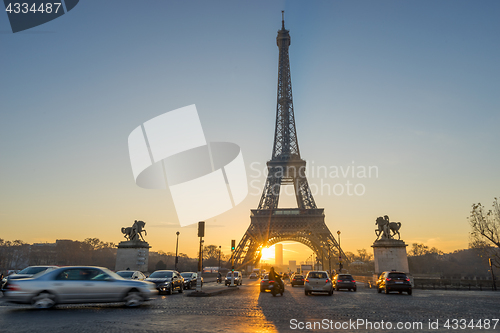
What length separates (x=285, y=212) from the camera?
2798 inches

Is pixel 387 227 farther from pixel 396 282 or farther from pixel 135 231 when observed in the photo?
pixel 135 231

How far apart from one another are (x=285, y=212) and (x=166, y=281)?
167 feet

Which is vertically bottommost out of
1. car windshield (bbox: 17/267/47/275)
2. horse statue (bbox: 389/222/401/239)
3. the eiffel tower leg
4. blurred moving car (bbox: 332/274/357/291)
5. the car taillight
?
blurred moving car (bbox: 332/274/357/291)

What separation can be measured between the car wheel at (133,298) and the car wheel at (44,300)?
2.33 metres

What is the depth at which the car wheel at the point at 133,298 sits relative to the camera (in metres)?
12.9

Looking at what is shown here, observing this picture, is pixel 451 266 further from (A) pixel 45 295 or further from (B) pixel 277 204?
(A) pixel 45 295

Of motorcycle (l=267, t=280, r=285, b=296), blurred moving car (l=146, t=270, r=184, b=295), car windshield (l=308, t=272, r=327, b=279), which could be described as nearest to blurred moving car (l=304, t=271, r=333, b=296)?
car windshield (l=308, t=272, r=327, b=279)

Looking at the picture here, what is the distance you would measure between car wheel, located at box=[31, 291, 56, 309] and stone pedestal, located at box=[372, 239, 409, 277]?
90.0ft

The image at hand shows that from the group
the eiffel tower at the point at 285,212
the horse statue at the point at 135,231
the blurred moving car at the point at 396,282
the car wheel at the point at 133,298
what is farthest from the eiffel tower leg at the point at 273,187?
the car wheel at the point at 133,298

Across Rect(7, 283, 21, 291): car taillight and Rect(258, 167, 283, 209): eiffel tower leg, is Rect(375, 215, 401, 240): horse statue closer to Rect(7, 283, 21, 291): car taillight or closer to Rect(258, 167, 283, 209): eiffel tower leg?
Rect(7, 283, 21, 291): car taillight

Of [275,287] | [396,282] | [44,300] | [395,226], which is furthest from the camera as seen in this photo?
[395,226]

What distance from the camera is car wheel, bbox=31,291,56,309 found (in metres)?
11.6

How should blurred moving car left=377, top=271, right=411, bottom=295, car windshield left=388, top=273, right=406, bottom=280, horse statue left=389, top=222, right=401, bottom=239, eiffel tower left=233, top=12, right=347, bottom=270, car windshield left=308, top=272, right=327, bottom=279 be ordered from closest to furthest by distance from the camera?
car windshield left=308, top=272, right=327, bottom=279 < blurred moving car left=377, top=271, right=411, bottom=295 < car windshield left=388, top=273, right=406, bottom=280 < horse statue left=389, top=222, right=401, bottom=239 < eiffel tower left=233, top=12, right=347, bottom=270

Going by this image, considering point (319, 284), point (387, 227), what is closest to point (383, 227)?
point (387, 227)
